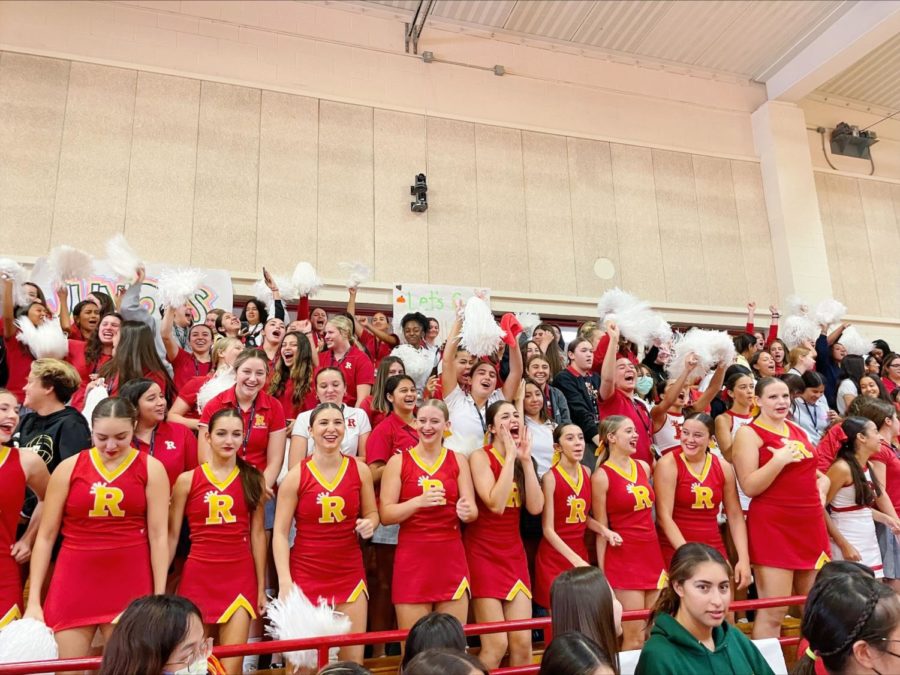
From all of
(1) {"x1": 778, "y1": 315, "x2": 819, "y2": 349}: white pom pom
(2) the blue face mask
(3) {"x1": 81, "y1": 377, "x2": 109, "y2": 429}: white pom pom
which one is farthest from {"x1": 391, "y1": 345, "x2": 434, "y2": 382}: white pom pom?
(1) {"x1": 778, "y1": 315, "x2": 819, "y2": 349}: white pom pom

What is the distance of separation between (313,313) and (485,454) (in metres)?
3.21

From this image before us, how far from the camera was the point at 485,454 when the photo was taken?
3.72m

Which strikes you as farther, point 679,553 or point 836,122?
point 836,122

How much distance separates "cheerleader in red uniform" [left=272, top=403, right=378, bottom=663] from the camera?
125 inches

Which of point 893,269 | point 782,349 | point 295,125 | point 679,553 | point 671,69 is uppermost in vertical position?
point 671,69

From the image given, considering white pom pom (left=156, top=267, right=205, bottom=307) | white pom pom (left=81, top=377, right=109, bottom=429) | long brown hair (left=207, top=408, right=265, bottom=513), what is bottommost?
long brown hair (left=207, top=408, right=265, bottom=513)

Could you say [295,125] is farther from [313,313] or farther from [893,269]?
[893,269]

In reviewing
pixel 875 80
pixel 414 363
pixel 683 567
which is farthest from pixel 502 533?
pixel 875 80

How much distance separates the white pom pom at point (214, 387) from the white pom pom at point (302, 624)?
1535 millimetres

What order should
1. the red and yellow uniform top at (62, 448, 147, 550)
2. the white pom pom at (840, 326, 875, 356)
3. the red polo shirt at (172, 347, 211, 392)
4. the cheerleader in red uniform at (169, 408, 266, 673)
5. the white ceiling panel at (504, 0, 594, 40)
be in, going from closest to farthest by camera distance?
the red and yellow uniform top at (62, 448, 147, 550), the cheerleader in red uniform at (169, 408, 266, 673), the red polo shirt at (172, 347, 211, 392), the white pom pom at (840, 326, 875, 356), the white ceiling panel at (504, 0, 594, 40)

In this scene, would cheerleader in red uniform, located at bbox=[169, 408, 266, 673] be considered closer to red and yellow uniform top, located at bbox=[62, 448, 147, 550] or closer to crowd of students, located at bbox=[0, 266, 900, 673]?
crowd of students, located at bbox=[0, 266, 900, 673]

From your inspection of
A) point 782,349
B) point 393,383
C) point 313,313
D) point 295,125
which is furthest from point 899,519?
point 295,125

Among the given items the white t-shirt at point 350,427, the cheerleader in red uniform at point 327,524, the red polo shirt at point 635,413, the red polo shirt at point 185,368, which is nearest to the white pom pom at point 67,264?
the red polo shirt at point 185,368

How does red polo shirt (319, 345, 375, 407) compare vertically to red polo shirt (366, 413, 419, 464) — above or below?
above
